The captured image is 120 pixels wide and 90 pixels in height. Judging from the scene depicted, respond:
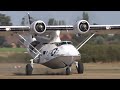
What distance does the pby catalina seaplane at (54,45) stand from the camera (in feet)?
67.5

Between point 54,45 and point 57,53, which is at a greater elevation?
point 54,45

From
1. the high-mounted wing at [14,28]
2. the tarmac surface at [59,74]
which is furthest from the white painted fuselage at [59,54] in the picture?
the high-mounted wing at [14,28]

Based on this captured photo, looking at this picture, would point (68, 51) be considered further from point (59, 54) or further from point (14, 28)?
point (14, 28)

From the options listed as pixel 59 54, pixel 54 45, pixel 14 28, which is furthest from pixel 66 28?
pixel 14 28

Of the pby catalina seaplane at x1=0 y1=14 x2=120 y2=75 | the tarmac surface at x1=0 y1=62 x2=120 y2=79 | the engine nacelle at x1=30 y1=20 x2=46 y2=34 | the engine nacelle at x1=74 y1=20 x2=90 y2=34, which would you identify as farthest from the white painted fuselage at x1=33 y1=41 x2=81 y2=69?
the engine nacelle at x1=30 y1=20 x2=46 y2=34

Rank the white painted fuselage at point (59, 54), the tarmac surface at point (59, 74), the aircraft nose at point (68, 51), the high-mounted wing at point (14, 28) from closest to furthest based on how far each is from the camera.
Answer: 1. the tarmac surface at point (59, 74)
2. the aircraft nose at point (68, 51)
3. the white painted fuselage at point (59, 54)
4. the high-mounted wing at point (14, 28)

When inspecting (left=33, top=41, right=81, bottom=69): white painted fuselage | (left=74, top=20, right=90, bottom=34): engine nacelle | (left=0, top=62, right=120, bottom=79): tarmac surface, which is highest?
(left=74, top=20, right=90, bottom=34): engine nacelle

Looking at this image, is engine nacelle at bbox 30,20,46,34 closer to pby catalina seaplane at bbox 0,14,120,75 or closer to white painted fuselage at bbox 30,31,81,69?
pby catalina seaplane at bbox 0,14,120,75

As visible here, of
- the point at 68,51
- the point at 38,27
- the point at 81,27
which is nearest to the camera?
the point at 68,51

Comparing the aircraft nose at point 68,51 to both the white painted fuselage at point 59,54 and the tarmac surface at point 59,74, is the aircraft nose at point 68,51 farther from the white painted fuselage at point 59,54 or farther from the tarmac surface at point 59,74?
the tarmac surface at point 59,74

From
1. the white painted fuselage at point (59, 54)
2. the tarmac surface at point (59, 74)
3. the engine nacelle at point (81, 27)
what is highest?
the engine nacelle at point (81, 27)

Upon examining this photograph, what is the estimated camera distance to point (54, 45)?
22.1 meters

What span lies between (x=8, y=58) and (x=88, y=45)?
8.94 m

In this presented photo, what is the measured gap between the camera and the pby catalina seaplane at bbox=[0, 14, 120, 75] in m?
20.6
